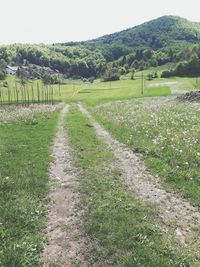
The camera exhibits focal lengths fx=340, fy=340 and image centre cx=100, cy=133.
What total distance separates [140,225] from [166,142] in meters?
13.4

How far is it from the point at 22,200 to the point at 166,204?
612 centimetres

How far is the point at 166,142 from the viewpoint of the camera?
24562 mm

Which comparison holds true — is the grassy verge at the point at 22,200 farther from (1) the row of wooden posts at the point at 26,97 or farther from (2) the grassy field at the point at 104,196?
(1) the row of wooden posts at the point at 26,97

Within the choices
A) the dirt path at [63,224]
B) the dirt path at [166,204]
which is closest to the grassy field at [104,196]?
the dirt path at [63,224]

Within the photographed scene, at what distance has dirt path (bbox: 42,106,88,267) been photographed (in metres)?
10.4

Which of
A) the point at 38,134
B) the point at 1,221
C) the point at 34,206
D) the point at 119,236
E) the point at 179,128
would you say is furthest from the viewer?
the point at 38,134

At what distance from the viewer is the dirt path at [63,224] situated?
10359 mm

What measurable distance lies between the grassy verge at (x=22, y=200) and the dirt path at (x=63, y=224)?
38cm

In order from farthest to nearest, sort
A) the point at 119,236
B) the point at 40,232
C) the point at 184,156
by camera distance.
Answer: the point at 184,156
the point at 40,232
the point at 119,236

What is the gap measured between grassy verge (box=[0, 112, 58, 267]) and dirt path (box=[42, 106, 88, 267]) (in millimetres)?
381

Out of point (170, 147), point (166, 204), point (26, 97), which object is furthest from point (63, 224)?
point (26, 97)

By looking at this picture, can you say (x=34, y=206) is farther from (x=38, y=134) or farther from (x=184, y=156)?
(x=38, y=134)

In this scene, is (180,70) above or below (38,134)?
above

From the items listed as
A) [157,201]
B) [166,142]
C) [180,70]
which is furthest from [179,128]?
[180,70]
